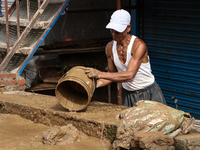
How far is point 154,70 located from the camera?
258 inches

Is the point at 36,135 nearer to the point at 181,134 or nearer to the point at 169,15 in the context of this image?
the point at 181,134

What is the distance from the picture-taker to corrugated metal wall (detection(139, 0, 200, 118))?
19.1ft

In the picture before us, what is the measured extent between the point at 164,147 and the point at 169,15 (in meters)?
4.11

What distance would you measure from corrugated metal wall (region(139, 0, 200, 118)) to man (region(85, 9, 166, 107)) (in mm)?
2173

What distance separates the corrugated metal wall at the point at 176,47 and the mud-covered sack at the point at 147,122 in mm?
3092

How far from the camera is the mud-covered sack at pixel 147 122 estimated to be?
282 centimetres

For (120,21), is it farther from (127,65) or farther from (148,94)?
(148,94)

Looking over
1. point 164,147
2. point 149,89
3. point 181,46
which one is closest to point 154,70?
point 181,46

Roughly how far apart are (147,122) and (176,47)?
3.59 metres

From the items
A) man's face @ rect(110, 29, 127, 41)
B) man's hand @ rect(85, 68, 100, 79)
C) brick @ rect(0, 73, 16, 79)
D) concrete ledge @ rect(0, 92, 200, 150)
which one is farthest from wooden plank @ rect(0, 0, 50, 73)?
man's hand @ rect(85, 68, 100, 79)

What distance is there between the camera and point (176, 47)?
20.0 feet

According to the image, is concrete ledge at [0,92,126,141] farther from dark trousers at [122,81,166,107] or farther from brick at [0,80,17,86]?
brick at [0,80,17,86]

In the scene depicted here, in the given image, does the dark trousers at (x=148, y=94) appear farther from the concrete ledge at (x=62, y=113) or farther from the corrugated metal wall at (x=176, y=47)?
the corrugated metal wall at (x=176, y=47)

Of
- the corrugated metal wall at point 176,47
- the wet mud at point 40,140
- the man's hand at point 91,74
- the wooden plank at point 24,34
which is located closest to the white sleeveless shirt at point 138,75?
the man's hand at point 91,74
